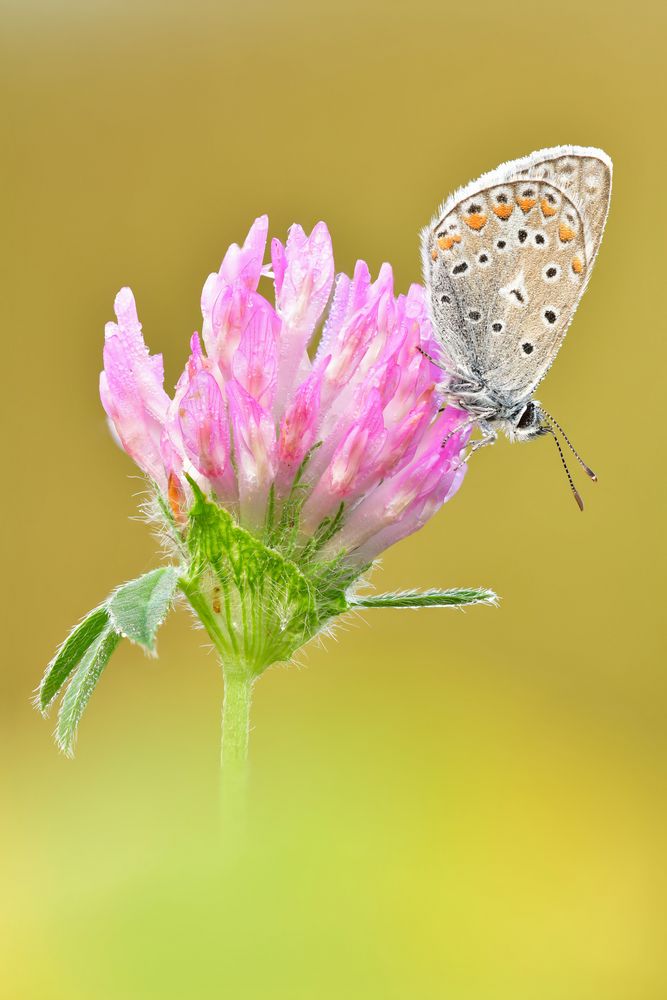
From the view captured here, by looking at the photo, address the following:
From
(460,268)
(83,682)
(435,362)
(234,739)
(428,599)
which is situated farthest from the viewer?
(460,268)

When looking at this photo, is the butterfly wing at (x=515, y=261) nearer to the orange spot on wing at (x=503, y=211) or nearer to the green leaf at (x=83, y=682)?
the orange spot on wing at (x=503, y=211)

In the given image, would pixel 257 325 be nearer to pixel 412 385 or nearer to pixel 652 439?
pixel 412 385

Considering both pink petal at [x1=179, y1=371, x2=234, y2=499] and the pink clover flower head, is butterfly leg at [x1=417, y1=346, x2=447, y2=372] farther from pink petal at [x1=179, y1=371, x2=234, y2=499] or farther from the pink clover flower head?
pink petal at [x1=179, y1=371, x2=234, y2=499]

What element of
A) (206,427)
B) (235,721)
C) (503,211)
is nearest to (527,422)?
(503,211)

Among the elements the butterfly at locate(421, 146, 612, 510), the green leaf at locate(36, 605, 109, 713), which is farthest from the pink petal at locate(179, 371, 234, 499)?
the butterfly at locate(421, 146, 612, 510)

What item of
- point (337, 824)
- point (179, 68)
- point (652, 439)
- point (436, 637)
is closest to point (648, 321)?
point (652, 439)

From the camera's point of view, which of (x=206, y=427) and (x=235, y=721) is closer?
(x=235, y=721)

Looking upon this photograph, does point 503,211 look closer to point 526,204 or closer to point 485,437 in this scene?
point 526,204

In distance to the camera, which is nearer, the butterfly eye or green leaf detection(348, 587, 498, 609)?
green leaf detection(348, 587, 498, 609)
